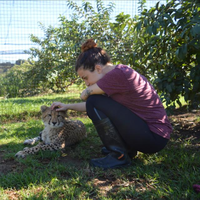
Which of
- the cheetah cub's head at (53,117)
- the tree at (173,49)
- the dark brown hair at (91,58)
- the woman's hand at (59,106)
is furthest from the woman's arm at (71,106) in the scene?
the tree at (173,49)

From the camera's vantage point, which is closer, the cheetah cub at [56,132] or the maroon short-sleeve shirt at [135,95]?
the maroon short-sleeve shirt at [135,95]

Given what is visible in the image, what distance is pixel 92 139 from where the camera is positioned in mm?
2994

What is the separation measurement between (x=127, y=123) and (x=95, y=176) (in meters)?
0.51

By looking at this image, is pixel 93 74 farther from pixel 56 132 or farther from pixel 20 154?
pixel 20 154

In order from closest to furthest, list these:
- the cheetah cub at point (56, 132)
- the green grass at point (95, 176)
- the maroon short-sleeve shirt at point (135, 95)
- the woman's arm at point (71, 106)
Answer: the green grass at point (95, 176) < the maroon short-sleeve shirt at point (135, 95) < the woman's arm at point (71, 106) < the cheetah cub at point (56, 132)

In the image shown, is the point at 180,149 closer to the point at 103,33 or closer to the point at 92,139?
the point at 92,139

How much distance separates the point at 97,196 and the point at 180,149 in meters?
1.25

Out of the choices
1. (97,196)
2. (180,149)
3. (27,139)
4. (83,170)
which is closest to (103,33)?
(27,139)

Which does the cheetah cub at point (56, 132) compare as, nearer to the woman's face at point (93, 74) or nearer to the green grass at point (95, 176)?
the green grass at point (95, 176)

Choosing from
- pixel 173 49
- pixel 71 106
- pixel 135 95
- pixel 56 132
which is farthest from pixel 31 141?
pixel 173 49

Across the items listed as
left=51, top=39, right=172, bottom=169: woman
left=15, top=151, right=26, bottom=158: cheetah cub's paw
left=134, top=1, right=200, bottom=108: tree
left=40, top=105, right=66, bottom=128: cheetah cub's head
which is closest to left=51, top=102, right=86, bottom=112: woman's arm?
left=40, top=105, right=66, bottom=128: cheetah cub's head

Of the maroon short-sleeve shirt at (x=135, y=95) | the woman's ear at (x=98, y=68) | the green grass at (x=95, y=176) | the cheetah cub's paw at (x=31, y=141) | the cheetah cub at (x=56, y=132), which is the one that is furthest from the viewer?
the cheetah cub's paw at (x=31, y=141)

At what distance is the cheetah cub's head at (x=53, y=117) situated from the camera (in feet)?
8.68

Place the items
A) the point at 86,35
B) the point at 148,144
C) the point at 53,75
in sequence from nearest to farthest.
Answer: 1. the point at 148,144
2. the point at 86,35
3. the point at 53,75
